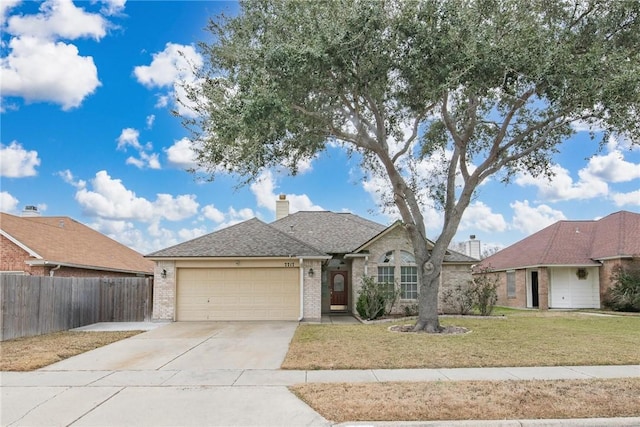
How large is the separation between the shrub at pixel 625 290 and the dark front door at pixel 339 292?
12.0 meters

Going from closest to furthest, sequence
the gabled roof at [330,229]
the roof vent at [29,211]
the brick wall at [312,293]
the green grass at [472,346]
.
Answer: the green grass at [472,346], the brick wall at [312,293], the gabled roof at [330,229], the roof vent at [29,211]

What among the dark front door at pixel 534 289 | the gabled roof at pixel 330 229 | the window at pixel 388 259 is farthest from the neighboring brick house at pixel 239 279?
the dark front door at pixel 534 289

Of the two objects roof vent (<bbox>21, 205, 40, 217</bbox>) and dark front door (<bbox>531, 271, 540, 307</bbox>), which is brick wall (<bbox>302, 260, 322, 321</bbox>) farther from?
roof vent (<bbox>21, 205, 40, 217</bbox>)

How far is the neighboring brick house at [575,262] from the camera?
22.5 m

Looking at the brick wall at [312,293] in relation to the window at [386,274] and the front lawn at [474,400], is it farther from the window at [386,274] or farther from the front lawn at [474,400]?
the front lawn at [474,400]

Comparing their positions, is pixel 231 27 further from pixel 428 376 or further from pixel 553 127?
pixel 428 376

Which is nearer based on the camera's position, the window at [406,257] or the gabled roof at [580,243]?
the window at [406,257]

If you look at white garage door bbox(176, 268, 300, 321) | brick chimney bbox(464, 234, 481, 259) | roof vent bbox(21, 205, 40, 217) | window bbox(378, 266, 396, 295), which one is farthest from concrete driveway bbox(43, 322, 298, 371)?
brick chimney bbox(464, 234, 481, 259)

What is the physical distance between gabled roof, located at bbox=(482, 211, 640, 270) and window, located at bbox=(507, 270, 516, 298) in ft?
1.67

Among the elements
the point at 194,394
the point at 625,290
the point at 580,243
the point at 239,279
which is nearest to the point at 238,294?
the point at 239,279

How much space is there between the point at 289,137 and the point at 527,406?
10.4 metres

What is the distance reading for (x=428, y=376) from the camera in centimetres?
810

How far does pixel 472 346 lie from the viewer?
1111 cm

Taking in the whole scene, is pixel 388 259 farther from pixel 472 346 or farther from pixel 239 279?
pixel 472 346
